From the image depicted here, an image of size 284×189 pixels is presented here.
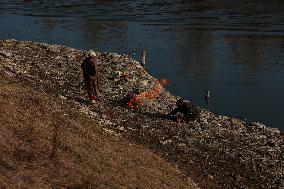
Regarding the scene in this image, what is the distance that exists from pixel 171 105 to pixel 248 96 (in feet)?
45.9

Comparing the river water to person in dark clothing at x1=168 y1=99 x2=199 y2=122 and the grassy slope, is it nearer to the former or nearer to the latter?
person in dark clothing at x1=168 y1=99 x2=199 y2=122

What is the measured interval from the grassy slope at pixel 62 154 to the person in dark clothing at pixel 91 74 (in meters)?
5.20

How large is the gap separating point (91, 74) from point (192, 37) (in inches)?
1813

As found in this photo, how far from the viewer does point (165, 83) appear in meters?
48.2

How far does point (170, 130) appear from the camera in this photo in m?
27.9

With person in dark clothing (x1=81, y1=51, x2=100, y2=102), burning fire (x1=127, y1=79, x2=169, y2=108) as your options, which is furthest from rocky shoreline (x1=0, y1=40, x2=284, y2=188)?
person in dark clothing (x1=81, y1=51, x2=100, y2=102)

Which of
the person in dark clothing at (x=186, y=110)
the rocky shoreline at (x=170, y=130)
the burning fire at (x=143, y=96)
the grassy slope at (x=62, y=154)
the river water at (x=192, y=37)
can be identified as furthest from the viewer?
the river water at (x=192, y=37)

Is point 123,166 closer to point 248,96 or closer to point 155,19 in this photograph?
Result: point 248,96

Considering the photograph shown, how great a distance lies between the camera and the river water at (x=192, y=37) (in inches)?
1859

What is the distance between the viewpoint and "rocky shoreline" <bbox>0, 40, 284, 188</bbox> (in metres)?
Answer: 23.8

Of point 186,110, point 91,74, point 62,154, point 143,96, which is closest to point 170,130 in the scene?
point 186,110

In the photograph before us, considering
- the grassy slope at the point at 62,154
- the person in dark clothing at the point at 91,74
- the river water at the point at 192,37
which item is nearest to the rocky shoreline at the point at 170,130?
the person in dark clothing at the point at 91,74

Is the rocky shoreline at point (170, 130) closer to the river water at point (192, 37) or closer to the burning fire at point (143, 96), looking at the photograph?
the burning fire at point (143, 96)

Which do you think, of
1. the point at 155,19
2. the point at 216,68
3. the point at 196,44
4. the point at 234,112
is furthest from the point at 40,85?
the point at 155,19
